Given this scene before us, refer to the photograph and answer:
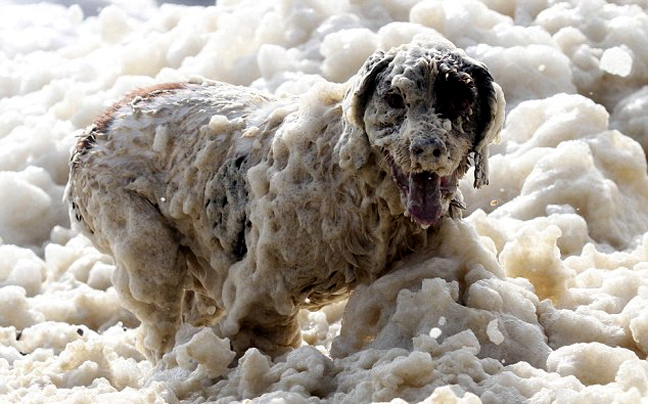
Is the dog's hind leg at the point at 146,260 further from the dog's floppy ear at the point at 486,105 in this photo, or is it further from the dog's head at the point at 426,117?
the dog's floppy ear at the point at 486,105

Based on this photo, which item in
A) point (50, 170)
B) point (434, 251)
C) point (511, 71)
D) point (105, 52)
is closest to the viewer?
point (434, 251)

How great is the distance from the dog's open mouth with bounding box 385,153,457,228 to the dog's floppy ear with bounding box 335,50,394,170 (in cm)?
16

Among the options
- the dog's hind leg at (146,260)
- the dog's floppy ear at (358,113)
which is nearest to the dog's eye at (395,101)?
the dog's floppy ear at (358,113)

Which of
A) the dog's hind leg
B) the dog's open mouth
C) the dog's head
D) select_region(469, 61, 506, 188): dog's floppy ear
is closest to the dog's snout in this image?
the dog's head

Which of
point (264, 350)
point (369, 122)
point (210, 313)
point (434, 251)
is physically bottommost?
point (210, 313)

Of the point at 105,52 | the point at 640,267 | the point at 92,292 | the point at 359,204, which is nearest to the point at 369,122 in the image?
the point at 359,204

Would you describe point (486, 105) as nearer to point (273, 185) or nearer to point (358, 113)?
point (358, 113)

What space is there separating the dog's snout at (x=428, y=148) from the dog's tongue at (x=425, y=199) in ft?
0.50

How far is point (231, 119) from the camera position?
4.43 metres

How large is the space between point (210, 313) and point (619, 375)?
238cm

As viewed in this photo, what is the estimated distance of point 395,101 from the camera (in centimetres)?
352

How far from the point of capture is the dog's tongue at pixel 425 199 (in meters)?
3.51

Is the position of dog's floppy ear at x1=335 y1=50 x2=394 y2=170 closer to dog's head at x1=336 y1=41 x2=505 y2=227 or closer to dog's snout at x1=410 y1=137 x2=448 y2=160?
dog's head at x1=336 y1=41 x2=505 y2=227

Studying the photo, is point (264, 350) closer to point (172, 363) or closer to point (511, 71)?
point (172, 363)
